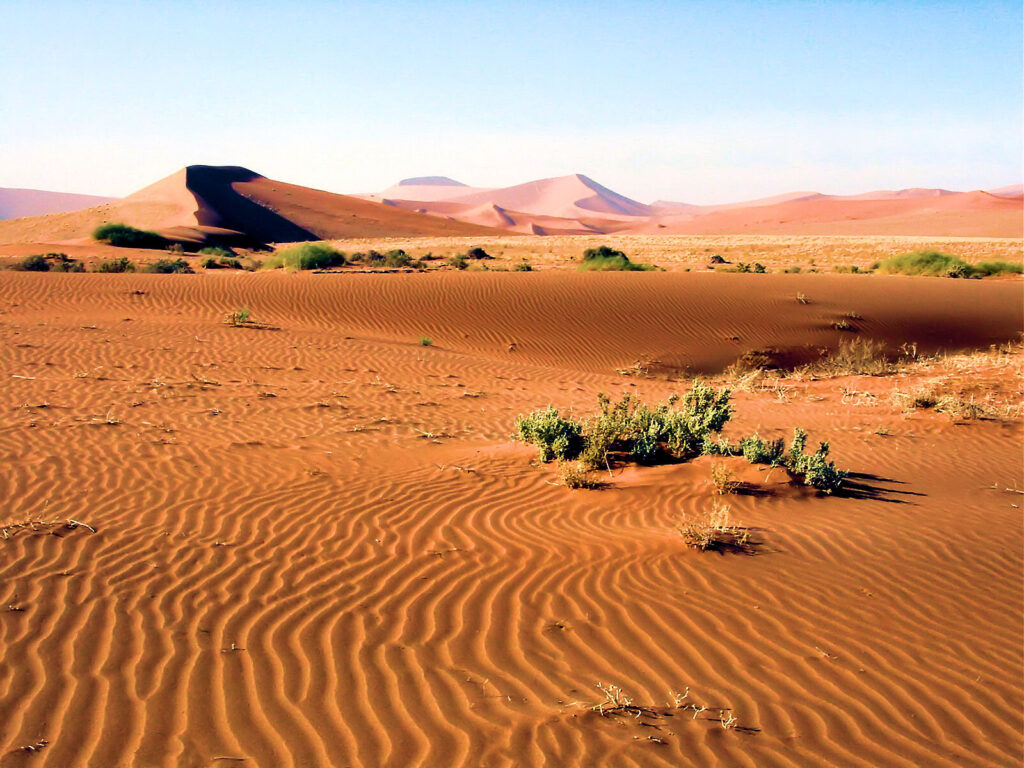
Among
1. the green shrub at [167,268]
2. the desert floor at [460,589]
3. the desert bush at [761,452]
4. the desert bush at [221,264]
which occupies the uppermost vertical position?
the desert bush at [221,264]

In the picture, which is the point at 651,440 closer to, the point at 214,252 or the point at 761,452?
the point at 761,452

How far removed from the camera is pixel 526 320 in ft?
70.0

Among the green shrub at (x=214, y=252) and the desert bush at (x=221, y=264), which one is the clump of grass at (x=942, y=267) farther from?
the green shrub at (x=214, y=252)

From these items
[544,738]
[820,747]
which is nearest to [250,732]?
[544,738]

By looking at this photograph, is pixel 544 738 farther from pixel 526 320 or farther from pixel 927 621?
pixel 526 320

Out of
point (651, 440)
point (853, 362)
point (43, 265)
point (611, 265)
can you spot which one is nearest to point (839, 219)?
point (611, 265)

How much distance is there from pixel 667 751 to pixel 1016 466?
7.90 meters

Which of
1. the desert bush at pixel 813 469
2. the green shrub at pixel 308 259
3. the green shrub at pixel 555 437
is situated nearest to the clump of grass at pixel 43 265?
the green shrub at pixel 308 259

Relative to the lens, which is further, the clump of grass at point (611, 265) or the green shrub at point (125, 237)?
the green shrub at point (125, 237)

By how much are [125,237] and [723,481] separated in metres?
43.2

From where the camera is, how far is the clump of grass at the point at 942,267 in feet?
100

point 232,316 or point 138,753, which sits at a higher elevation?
point 232,316

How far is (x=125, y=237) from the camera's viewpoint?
4250 centimetres

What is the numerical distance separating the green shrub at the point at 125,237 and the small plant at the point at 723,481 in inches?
1645
